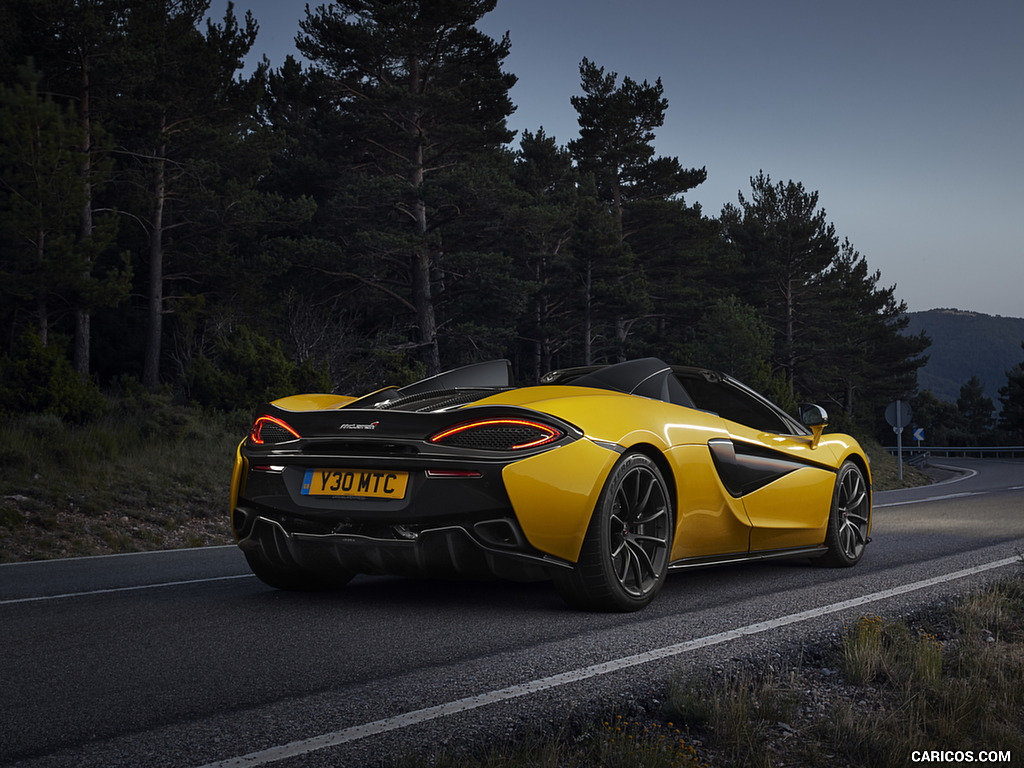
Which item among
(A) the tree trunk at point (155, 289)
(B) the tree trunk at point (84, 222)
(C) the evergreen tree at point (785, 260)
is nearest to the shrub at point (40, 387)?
(B) the tree trunk at point (84, 222)

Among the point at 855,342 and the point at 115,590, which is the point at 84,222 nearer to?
the point at 115,590

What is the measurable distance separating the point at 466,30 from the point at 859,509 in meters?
27.3

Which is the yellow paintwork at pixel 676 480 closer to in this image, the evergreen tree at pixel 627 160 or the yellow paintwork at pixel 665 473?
the yellow paintwork at pixel 665 473

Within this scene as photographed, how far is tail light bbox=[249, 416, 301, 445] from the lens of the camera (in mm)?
4824

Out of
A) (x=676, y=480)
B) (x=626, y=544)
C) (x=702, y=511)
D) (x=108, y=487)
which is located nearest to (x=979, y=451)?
(x=108, y=487)

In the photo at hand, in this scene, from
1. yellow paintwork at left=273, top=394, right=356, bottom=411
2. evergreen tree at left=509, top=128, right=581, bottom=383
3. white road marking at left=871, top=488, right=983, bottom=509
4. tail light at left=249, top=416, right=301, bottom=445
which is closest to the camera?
tail light at left=249, top=416, right=301, bottom=445

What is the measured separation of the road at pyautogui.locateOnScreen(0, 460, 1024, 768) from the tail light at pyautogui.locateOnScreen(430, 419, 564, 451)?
829mm

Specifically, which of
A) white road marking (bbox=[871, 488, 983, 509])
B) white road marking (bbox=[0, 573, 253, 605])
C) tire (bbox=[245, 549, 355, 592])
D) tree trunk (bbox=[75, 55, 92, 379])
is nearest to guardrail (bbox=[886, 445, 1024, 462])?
white road marking (bbox=[871, 488, 983, 509])

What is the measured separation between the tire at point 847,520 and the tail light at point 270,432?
3.65m

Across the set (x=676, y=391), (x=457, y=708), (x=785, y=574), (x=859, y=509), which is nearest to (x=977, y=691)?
(x=457, y=708)

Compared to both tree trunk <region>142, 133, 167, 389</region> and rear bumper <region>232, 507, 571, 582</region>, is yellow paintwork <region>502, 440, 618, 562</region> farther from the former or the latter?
tree trunk <region>142, 133, 167, 389</region>

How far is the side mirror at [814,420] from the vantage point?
635 cm

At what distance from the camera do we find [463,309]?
1501 inches

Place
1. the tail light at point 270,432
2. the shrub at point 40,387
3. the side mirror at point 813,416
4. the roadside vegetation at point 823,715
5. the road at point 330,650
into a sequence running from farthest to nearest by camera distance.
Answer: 1. the shrub at point 40,387
2. the side mirror at point 813,416
3. the tail light at point 270,432
4. the road at point 330,650
5. the roadside vegetation at point 823,715
